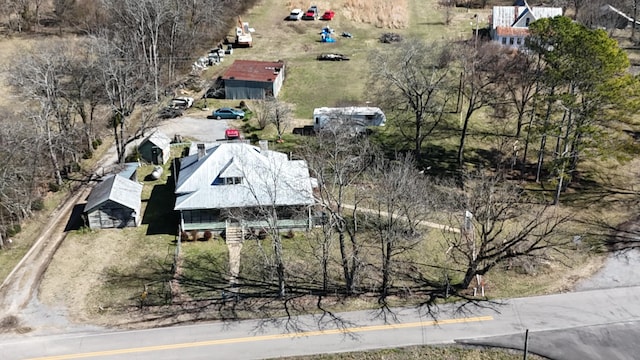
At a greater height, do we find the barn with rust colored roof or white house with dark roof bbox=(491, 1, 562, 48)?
white house with dark roof bbox=(491, 1, 562, 48)

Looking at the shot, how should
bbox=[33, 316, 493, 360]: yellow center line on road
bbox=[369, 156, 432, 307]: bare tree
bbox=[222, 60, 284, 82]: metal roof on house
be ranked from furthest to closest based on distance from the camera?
bbox=[222, 60, 284, 82]: metal roof on house → bbox=[369, 156, 432, 307]: bare tree → bbox=[33, 316, 493, 360]: yellow center line on road

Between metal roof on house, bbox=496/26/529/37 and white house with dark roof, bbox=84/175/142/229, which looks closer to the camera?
white house with dark roof, bbox=84/175/142/229

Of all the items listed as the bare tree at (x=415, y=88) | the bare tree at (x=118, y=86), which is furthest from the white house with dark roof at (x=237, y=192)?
the bare tree at (x=415, y=88)

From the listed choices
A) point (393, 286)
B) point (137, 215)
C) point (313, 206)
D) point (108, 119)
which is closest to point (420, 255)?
point (393, 286)

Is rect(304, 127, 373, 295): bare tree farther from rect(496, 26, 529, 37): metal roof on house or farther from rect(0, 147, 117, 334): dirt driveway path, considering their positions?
rect(496, 26, 529, 37): metal roof on house

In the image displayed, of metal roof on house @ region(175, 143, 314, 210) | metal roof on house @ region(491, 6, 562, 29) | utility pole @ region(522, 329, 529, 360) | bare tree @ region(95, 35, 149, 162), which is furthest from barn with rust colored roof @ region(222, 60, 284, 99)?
utility pole @ region(522, 329, 529, 360)

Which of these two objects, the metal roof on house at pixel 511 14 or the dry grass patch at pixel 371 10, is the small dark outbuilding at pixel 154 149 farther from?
the metal roof on house at pixel 511 14

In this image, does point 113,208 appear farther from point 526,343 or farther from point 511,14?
point 511,14

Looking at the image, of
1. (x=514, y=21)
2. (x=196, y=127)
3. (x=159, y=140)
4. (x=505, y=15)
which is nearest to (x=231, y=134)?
(x=196, y=127)
